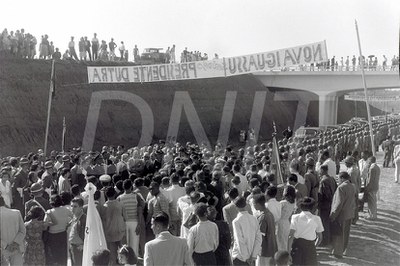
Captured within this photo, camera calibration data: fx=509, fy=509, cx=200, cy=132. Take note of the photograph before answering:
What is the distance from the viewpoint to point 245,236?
6555mm

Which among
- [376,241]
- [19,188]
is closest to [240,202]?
[376,241]

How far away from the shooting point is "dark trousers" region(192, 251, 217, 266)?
6.45 m

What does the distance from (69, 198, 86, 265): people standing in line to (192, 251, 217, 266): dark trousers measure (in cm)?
A: 184

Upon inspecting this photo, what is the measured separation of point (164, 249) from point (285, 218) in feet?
9.08

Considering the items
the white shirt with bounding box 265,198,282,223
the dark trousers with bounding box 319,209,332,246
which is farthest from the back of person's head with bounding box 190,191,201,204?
the dark trousers with bounding box 319,209,332,246

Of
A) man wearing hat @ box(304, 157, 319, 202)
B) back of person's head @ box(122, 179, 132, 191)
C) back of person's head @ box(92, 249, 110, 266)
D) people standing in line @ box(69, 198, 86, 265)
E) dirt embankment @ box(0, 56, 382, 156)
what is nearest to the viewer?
back of person's head @ box(92, 249, 110, 266)

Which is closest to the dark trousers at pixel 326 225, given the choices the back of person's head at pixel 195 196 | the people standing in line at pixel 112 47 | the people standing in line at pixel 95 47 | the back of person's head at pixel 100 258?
the back of person's head at pixel 195 196

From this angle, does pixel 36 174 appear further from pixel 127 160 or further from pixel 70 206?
pixel 127 160

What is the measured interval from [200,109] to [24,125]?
15369 mm

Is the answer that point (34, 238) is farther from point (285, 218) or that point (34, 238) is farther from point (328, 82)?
point (328, 82)

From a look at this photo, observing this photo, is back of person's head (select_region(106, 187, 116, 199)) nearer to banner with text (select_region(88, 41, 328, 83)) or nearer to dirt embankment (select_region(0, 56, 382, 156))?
banner with text (select_region(88, 41, 328, 83))

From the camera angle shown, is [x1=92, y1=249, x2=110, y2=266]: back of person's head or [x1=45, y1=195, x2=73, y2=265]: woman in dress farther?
[x1=45, y1=195, x2=73, y2=265]: woman in dress

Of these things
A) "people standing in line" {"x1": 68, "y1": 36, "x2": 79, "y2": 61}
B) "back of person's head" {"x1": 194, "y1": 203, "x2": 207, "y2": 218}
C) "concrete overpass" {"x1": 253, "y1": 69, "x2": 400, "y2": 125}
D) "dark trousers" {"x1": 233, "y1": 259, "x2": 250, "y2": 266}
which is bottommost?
"dark trousers" {"x1": 233, "y1": 259, "x2": 250, "y2": 266}

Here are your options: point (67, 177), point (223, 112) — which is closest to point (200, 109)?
point (223, 112)
